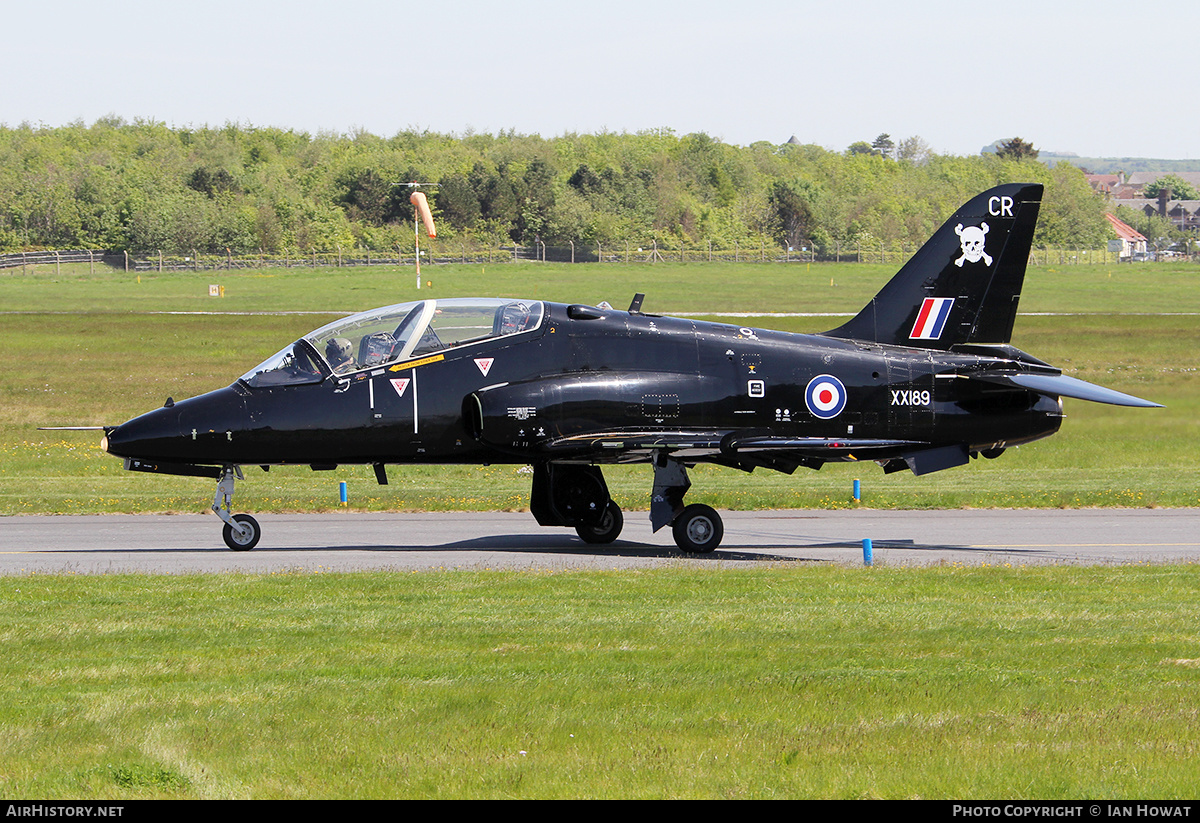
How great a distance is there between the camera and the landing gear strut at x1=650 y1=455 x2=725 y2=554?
18.2 meters

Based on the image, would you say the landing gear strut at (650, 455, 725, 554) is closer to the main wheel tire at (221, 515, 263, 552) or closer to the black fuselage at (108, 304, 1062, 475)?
the black fuselage at (108, 304, 1062, 475)

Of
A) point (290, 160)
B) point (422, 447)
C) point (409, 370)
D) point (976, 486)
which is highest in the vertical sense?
point (290, 160)

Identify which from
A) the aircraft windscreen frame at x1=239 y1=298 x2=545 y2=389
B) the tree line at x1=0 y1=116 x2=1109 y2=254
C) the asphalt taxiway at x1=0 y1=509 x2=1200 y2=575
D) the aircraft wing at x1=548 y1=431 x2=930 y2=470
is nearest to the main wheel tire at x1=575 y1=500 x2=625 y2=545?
the asphalt taxiway at x1=0 y1=509 x2=1200 y2=575

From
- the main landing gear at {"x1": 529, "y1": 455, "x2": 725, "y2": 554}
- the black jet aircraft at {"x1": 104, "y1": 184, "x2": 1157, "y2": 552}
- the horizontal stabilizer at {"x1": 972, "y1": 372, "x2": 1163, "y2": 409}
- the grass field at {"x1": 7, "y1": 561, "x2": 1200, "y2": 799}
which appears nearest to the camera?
the grass field at {"x1": 7, "y1": 561, "x2": 1200, "y2": 799}

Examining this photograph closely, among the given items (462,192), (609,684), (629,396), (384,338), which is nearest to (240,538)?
(384,338)

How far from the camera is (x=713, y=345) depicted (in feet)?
61.2

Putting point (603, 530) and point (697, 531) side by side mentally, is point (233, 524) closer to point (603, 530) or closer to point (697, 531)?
point (603, 530)

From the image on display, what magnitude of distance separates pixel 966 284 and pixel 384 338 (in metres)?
8.95

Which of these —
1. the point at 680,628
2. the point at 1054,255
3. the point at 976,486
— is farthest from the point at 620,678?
the point at 1054,255

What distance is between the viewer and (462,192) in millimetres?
139125

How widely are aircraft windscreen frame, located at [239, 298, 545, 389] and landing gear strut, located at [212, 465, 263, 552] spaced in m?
1.41

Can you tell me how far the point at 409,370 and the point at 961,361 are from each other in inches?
324

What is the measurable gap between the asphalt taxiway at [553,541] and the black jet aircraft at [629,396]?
983mm
